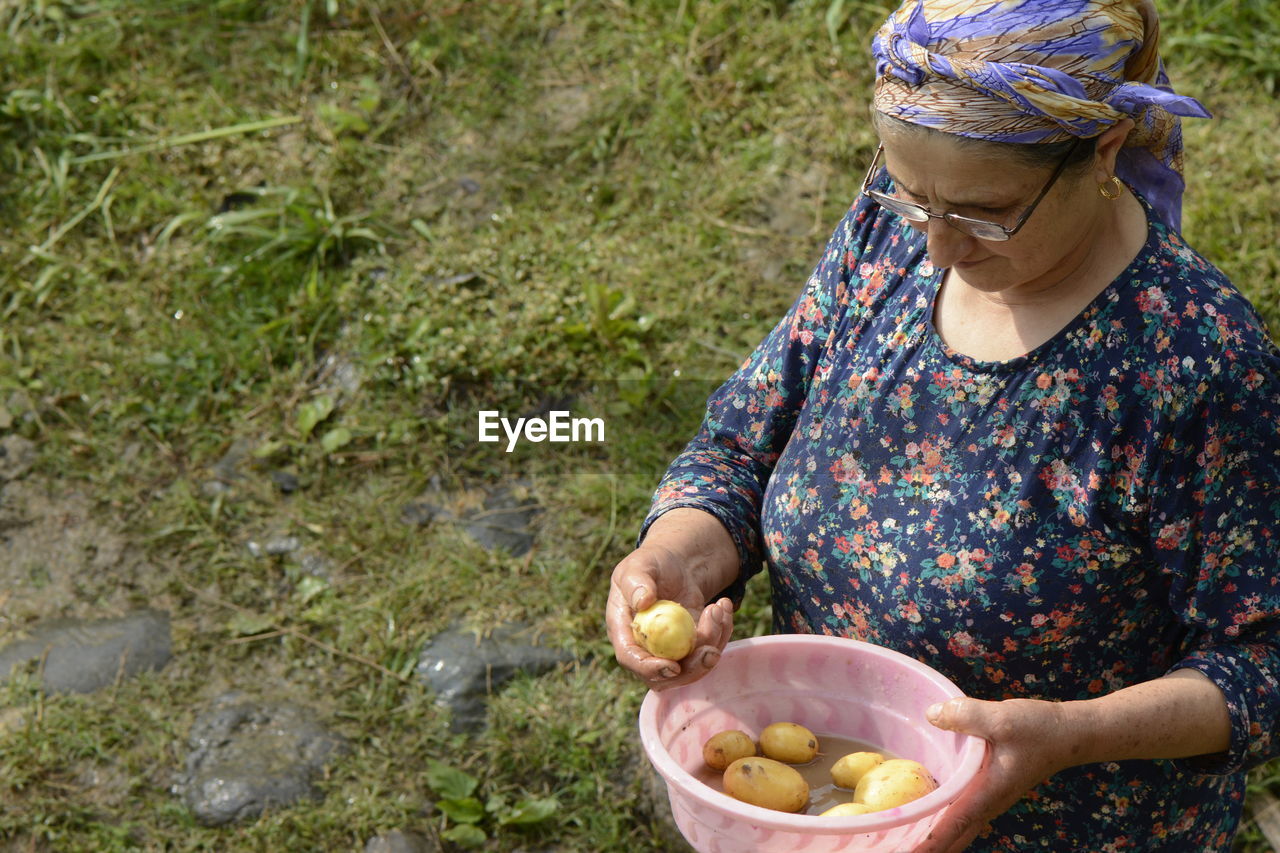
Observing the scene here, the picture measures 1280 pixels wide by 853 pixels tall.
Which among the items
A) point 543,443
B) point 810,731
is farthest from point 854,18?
point 810,731

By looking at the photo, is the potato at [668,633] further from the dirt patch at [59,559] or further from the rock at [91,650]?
the dirt patch at [59,559]

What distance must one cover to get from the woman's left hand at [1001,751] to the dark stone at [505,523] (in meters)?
2.08

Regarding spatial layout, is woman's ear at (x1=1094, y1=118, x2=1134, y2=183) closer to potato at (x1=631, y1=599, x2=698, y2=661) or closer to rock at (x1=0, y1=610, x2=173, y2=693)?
potato at (x1=631, y1=599, x2=698, y2=661)

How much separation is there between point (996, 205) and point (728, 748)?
0.92 m

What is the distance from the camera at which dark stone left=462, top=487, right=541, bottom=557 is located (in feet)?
12.2

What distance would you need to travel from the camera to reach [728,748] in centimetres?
201

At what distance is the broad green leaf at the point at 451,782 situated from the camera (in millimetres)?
3201

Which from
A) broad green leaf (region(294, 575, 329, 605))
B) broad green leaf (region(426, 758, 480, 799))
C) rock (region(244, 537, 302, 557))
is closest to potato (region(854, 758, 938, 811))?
broad green leaf (region(426, 758, 480, 799))

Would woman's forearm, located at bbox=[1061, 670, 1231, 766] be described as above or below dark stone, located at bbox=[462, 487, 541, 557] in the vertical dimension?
above

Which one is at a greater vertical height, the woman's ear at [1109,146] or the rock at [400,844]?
the woman's ear at [1109,146]

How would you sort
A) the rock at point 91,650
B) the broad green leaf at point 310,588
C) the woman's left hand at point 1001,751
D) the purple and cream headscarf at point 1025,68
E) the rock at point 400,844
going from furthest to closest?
the broad green leaf at point 310,588 < the rock at point 91,650 < the rock at point 400,844 < the woman's left hand at point 1001,751 < the purple and cream headscarf at point 1025,68

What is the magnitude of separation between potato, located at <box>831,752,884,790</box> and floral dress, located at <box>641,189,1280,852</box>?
183 millimetres

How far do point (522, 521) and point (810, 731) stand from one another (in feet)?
5.86

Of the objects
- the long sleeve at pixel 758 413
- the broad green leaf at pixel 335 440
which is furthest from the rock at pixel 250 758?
the long sleeve at pixel 758 413
